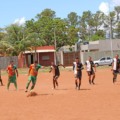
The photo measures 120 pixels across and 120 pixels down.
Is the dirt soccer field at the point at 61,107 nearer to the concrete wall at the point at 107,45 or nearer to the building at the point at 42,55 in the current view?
the building at the point at 42,55

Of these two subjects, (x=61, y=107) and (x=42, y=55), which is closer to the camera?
(x=61, y=107)

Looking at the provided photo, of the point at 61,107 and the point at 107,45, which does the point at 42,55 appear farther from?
the point at 61,107

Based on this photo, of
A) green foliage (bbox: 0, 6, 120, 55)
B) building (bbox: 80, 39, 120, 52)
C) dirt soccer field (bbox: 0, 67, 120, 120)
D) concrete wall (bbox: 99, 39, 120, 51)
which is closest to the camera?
dirt soccer field (bbox: 0, 67, 120, 120)

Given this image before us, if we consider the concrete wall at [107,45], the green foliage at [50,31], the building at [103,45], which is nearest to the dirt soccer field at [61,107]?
the green foliage at [50,31]

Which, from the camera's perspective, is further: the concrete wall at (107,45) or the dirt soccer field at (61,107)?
the concrete wall at (107,45)

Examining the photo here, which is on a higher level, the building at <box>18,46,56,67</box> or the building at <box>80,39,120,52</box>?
the building at <box>80,39,120,52</box>

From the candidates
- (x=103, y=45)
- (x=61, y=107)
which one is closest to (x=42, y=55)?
(x=103, y=45)

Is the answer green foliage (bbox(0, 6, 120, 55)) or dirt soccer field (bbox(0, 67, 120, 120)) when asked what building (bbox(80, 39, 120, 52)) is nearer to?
green foliage (bbox(0, 6, 120, 55))

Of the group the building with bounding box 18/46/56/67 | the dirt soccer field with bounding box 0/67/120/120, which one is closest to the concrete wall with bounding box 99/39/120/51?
the building with bounding box 18/46/56/67

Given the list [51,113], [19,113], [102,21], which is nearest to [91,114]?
[51,113]

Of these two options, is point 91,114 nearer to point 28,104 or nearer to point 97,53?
point 28,104

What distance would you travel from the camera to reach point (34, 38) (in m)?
58.8

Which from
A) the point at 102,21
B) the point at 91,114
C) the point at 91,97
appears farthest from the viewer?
the point at 102,21

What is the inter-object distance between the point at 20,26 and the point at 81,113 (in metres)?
48.6
